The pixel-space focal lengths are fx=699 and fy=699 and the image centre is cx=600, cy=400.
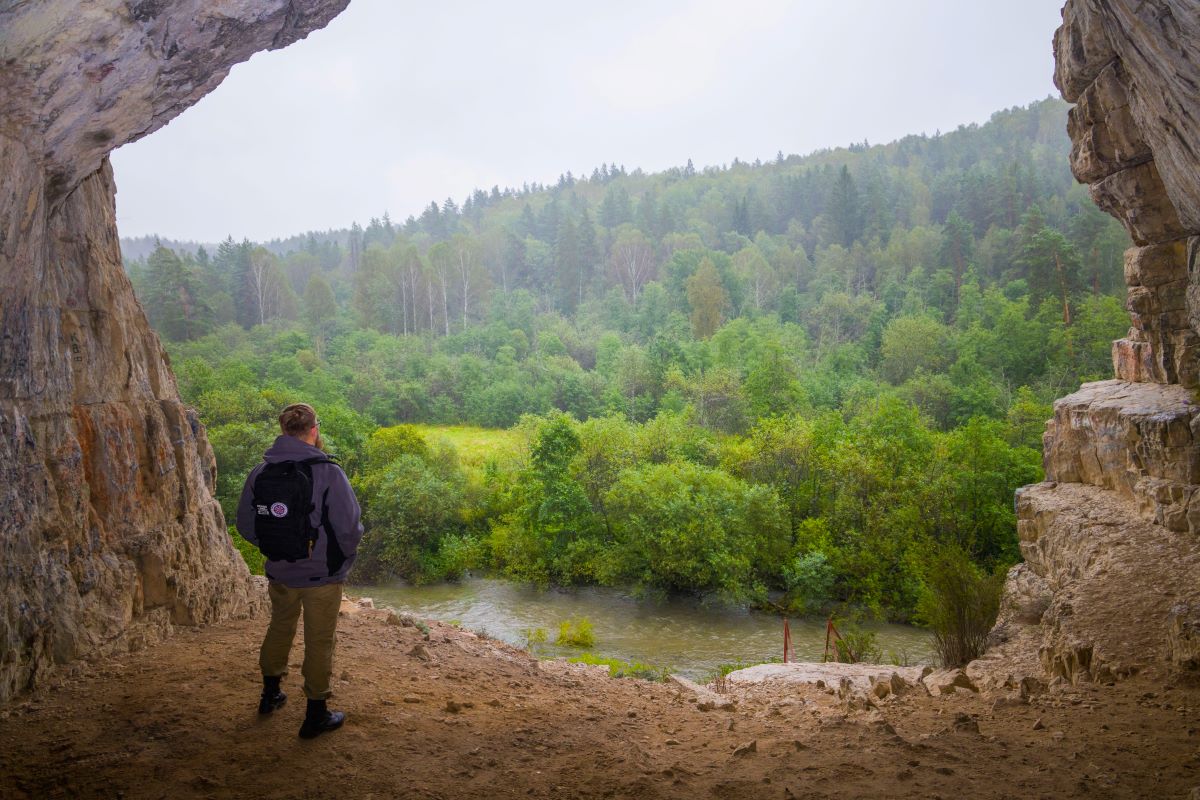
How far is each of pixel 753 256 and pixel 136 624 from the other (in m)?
78.7

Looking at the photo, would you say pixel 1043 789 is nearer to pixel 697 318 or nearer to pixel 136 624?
pixel 136 624

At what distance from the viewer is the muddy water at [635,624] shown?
19969mm

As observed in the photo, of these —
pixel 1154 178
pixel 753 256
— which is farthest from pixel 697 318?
pixel 1154 178

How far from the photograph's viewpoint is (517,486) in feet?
105

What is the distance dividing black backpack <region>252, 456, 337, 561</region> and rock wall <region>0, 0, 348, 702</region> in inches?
109

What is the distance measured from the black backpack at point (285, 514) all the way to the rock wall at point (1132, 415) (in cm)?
767

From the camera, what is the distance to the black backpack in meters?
4.78

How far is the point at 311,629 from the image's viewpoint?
487 cm

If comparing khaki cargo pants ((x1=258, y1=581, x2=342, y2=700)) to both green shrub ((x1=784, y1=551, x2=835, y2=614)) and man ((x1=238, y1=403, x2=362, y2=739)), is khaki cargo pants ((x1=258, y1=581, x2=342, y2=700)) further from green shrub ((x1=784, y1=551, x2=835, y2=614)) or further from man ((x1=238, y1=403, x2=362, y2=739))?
green shrub ((x1=784, y1=551, x2=835, y2=614))

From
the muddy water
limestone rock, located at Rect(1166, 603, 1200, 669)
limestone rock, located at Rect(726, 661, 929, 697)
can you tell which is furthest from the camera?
the muddy water

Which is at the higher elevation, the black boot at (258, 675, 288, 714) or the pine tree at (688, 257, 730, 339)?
the pine tree at (688, 257, 730, 339)

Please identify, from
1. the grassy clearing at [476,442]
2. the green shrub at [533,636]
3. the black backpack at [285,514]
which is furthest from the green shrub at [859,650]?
the grassy clearing at [476,442]

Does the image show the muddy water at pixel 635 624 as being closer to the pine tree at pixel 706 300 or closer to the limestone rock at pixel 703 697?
the limestone rock at pixel 703 697

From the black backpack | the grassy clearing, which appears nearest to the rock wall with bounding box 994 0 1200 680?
the black backpack
